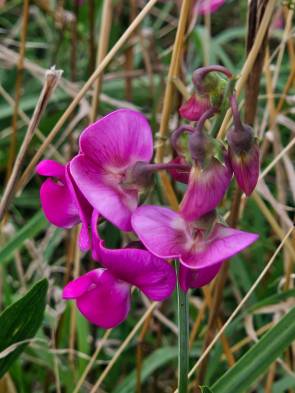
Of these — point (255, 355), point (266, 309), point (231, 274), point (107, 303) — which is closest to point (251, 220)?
point (231, 274)

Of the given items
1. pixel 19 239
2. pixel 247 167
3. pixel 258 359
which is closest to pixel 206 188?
pixel 247 167

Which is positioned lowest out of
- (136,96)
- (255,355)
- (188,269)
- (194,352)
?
(194,352)

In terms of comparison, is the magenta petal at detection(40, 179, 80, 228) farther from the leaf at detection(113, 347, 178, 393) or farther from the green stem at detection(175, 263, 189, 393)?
the leaf at detection(113, 347, 178, 393)

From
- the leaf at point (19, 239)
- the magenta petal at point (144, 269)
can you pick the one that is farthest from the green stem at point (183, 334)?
the leaf at point (19, 239)

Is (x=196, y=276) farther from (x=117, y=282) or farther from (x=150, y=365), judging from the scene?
(x=150, y=365)

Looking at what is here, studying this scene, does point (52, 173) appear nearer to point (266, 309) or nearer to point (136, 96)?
point (266, 309)
